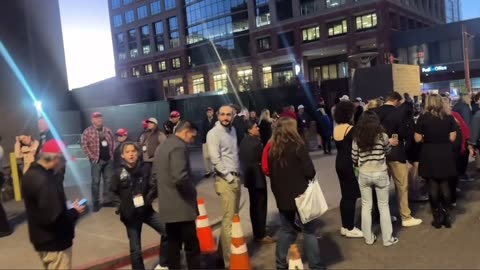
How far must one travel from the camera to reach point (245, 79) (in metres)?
74.2

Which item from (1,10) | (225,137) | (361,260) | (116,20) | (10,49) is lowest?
(361,260)

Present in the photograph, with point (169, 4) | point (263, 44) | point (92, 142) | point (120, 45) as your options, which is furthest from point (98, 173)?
point (120, 45)

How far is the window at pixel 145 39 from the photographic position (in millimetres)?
91050

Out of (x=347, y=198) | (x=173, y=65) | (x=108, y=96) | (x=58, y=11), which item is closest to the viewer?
(x=347, y=198)

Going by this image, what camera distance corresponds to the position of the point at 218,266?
17.9 ft

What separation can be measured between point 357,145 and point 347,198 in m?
0.84

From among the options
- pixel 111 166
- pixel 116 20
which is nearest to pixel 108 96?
pixel 111 166

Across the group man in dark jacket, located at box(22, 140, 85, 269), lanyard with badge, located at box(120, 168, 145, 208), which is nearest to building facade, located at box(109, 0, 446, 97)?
lanyard with badge, located at box(120, 168, 145, 208)

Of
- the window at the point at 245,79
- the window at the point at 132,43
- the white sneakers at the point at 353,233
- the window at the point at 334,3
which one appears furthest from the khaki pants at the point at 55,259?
the window at the point at 132,43

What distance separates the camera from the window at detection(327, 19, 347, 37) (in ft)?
199

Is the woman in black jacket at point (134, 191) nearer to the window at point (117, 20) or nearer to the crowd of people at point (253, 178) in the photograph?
the crowd of people at point (253, 178)

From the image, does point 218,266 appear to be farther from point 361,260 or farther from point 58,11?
point 58,11

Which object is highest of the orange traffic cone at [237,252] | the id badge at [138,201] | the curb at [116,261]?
the id badge at [138,201]

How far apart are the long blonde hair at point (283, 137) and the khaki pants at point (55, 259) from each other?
88.4 inches
